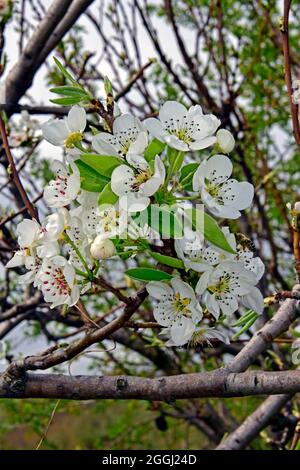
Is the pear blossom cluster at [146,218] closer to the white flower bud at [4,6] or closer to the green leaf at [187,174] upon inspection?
the green leaf at [187,174]

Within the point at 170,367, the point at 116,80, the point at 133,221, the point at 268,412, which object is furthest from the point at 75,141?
the point at 116,80

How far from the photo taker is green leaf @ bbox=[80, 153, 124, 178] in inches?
33.4

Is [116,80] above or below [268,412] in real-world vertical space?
above

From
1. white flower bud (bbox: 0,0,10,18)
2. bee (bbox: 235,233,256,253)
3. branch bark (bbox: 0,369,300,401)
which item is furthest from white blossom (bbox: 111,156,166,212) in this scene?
white flower bud (bbox: 0,0,10,18)

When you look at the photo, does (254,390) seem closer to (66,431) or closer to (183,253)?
(183,253)

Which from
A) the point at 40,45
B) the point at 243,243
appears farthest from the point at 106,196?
the point at 40,45

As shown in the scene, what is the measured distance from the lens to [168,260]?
862mm

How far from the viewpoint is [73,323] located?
255 cm

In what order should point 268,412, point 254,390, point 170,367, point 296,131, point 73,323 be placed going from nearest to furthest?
point 254,390
point 296,131
point 268,412
point 73,323
point 170,367

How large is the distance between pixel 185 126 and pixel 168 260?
0.73 feet

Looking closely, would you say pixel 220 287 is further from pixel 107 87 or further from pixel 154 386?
pixel 107 87

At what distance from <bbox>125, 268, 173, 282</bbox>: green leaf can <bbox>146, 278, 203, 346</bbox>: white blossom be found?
1 centimetres

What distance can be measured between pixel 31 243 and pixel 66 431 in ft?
24.8

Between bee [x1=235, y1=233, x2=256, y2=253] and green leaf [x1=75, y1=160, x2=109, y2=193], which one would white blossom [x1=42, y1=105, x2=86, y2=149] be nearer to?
green leaf [x1=75, y1=160, x2=109, y2=193]
